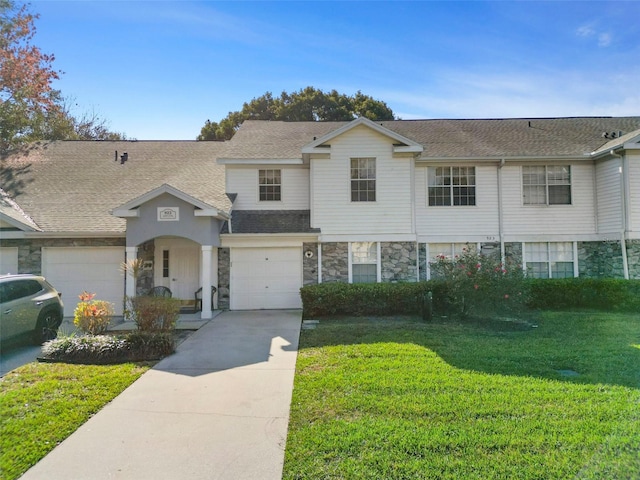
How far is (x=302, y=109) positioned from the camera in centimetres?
3512

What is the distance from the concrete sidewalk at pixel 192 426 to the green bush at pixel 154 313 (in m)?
1.22

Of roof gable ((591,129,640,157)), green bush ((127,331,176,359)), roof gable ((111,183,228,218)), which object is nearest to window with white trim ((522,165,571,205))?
roof gable ((591,129,640,157))

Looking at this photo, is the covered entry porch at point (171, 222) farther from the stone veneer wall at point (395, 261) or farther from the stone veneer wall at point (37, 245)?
the stone veneer wall at point (395, 261)

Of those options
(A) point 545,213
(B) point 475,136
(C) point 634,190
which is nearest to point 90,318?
(A) point 545,213

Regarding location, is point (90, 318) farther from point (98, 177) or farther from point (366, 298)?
point (98, 177)

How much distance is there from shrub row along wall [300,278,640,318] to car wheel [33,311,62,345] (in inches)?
244

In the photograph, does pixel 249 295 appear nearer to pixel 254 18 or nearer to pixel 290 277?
pixel 290 277

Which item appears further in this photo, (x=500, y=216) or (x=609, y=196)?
→ (x=500, y=216)

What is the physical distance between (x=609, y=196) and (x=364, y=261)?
873 centimetres

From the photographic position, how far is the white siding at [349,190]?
12898 millimetres

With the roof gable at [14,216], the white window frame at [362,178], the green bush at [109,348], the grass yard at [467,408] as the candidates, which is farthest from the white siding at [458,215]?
the roof gable at [14,216]

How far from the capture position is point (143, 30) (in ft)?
23.7

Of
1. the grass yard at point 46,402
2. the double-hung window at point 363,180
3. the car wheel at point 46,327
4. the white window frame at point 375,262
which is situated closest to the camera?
the grass yard at point 46,402

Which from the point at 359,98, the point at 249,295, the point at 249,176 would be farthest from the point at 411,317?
the point at 359,98
